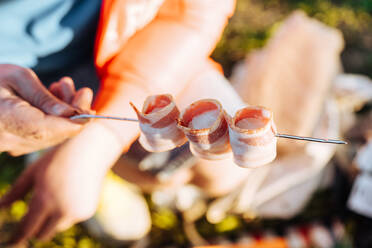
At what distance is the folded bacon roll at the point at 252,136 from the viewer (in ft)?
2.00

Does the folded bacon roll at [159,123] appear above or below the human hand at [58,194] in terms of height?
above

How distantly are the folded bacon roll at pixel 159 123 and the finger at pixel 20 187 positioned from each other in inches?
24.7

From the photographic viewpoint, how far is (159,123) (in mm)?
682

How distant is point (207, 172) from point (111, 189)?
26.1 inches

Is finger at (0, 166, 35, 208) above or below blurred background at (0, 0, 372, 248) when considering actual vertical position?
above

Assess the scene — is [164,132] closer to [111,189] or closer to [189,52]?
[189,52]

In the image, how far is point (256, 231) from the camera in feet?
5.80

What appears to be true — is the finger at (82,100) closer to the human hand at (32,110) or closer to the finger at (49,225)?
the human hand at (32,110)

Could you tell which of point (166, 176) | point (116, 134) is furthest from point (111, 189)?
point (116, 134)

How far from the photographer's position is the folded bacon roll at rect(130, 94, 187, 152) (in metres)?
0.67

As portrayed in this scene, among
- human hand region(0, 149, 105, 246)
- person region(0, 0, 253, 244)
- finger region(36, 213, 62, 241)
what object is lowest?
finger region(36, 213, 62, 241)

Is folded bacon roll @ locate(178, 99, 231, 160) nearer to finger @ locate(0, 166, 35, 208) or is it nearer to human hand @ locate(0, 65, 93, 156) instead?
human hand @ locate(0, 65, 93, 156)

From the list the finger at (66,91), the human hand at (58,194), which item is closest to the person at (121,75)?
the human hand at (58,194)

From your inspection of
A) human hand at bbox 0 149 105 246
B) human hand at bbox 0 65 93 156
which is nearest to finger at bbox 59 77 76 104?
human hand at bbox 0 65 93 156
